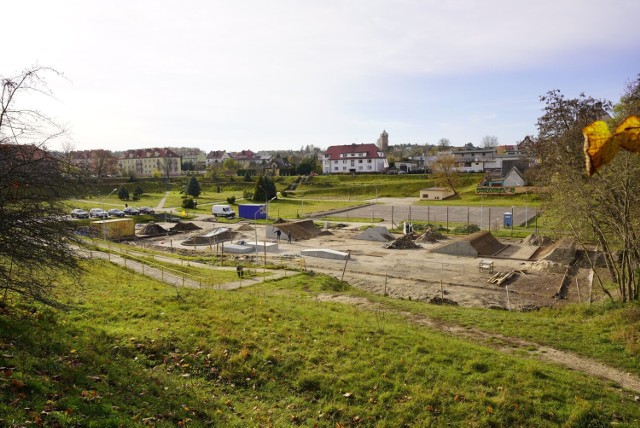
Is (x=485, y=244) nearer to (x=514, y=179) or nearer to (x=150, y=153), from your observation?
(x=514, y=179)

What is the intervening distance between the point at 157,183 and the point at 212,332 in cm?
10049

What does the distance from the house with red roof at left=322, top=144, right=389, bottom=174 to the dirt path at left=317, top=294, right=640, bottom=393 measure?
339 ft

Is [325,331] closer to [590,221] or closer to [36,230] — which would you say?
[36,230]

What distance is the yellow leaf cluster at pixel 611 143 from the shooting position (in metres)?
3.43

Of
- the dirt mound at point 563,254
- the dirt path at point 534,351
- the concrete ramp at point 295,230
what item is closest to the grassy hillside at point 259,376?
the dirt path at point 534,351

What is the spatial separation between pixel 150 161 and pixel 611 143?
15543 cm

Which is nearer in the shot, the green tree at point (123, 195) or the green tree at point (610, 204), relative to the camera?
the green tree at point (610, 204)

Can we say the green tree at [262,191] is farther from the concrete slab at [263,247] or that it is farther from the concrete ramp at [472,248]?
the concrete ramp at [472,248]

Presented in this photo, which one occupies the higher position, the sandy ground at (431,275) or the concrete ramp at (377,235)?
the concrete ramp at (377,235)

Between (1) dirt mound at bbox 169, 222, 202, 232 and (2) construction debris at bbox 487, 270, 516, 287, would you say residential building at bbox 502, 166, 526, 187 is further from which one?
(1) dirt mound at bbox 169, 222, 202, 232

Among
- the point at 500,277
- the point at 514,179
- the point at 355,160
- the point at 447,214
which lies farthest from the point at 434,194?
the point at 500,277

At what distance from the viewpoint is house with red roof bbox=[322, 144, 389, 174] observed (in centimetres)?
11919

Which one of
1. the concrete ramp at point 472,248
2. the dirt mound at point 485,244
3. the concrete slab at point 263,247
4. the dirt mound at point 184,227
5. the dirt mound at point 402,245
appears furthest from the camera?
the dirt mound at point 184,227

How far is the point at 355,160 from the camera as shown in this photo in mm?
120812
